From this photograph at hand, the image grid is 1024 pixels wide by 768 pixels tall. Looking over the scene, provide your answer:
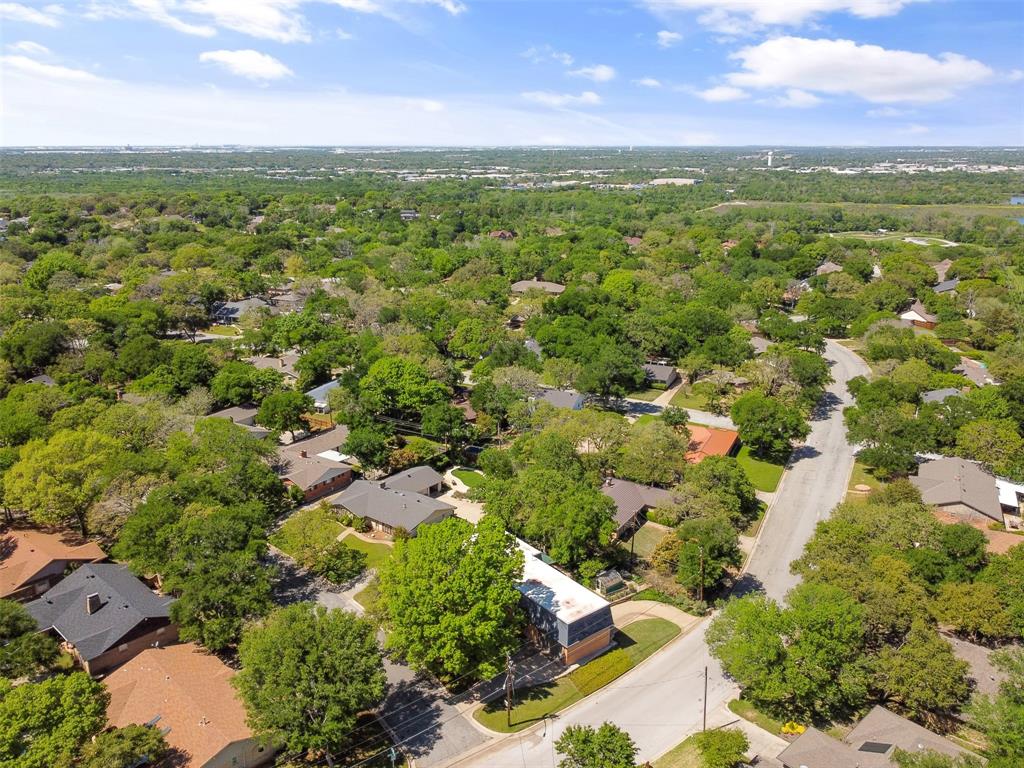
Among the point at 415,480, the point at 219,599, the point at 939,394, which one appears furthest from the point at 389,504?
the point at 939,394

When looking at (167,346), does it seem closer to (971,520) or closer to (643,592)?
(643,592)

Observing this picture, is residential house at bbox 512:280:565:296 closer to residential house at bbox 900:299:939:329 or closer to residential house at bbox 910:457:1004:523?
residential house at bbox 900:299:939:329

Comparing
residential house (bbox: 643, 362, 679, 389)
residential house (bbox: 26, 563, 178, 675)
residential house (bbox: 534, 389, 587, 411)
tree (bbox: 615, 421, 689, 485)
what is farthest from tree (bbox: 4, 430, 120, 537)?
residential house (bbox: 643, 362, 679, 389)

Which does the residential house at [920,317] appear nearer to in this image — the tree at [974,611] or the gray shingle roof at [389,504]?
the tree at [974,611]

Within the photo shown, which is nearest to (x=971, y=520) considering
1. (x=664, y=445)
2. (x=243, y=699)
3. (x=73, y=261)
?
(x=664, y=445)

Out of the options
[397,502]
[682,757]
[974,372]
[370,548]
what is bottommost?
[682,757]

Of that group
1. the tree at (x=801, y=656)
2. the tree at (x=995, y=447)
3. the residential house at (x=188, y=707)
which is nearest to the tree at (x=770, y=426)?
the tree at (x=995, y=447)

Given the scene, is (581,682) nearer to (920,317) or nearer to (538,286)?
(538,286)
